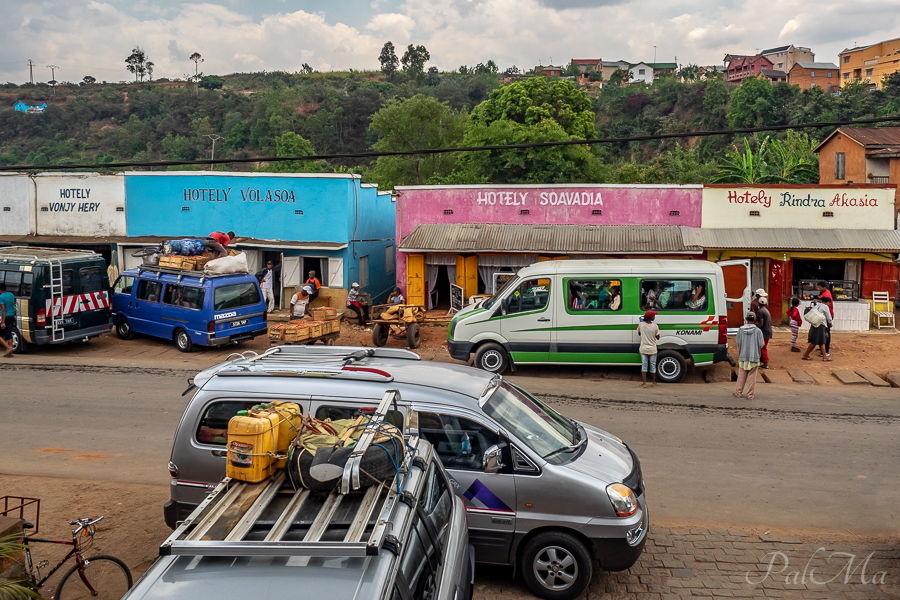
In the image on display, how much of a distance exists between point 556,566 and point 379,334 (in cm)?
1257

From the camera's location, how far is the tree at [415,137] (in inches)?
1976

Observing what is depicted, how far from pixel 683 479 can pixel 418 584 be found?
5921mm

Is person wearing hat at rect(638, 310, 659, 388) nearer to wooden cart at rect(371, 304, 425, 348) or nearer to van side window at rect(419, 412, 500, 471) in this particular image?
wooden cart at rect(371, 304, 425, 348)

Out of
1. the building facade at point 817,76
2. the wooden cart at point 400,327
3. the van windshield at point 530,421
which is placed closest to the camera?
the van windshield at point 530,421

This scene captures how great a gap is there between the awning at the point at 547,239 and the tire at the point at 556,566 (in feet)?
50.0

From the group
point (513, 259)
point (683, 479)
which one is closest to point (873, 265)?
→ point (513, 259)

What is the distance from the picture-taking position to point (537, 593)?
6.16 m

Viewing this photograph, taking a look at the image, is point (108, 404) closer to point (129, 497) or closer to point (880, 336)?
point (129, 497)

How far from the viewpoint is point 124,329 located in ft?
63.6

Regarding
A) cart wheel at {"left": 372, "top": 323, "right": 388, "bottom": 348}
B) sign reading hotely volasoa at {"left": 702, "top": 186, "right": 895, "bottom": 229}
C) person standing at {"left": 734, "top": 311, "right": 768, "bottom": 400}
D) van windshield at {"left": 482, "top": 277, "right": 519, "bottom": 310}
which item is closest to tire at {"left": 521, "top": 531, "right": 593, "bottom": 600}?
person standing at {"left": 734, "top": 311, "right": 768, "bottom": 400}

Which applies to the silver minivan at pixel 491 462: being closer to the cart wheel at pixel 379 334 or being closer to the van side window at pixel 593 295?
the van side window at pixel 593 295

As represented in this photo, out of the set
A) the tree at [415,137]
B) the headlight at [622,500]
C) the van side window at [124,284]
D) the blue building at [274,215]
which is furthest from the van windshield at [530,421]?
the tree at [415,137]

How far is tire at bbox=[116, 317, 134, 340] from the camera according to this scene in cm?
1929

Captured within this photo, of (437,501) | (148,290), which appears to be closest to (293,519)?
(437,501)
